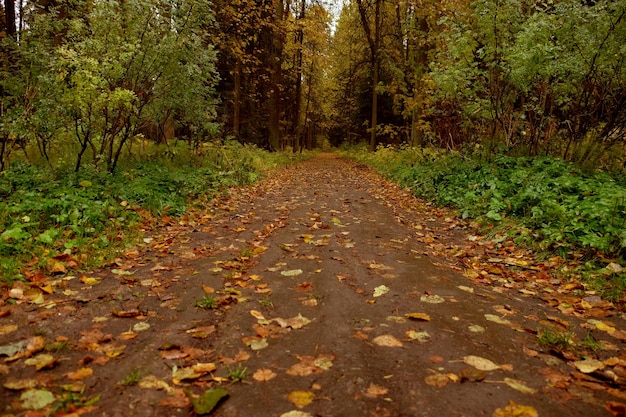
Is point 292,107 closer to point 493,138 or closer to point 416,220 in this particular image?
point 493,138

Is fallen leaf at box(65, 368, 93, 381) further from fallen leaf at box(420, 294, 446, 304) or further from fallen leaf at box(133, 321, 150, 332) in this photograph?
fallen leaf at box(420, 294, 446, 304)

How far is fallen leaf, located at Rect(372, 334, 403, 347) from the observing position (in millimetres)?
2766

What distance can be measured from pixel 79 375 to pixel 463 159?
9653 millimetres

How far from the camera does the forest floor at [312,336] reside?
2.15m

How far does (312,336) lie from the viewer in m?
2.88

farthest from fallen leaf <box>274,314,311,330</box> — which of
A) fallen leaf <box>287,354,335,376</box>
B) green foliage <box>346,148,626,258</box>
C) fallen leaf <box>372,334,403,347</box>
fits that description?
green foliage <box>346,148,626,258</box>

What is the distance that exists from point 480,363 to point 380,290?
1.36 metres

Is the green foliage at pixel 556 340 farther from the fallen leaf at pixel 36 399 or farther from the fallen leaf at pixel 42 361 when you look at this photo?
the fallen leaf at pixel 42 361

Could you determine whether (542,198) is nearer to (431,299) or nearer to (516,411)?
(431,299)

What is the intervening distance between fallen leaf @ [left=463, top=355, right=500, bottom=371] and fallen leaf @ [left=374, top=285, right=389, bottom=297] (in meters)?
1.19

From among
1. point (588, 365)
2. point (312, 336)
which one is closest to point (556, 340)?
point (588, 365)

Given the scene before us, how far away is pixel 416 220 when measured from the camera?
24.6 ft

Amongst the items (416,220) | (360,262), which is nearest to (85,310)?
(360,262)

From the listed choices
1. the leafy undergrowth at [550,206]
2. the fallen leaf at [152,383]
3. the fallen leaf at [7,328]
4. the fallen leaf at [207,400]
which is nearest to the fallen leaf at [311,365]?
the fallen leaf at [207,400]
